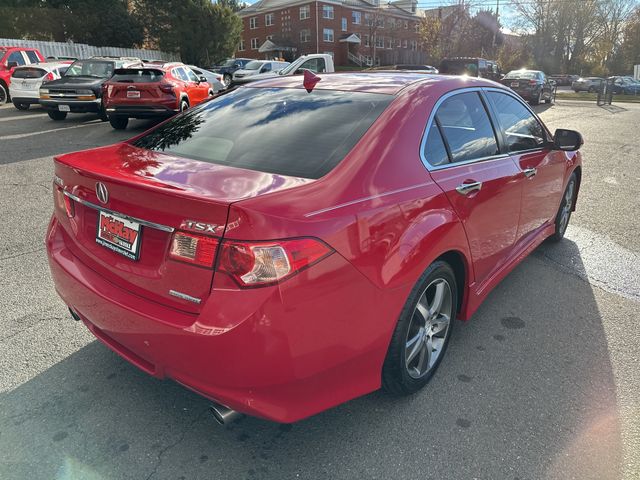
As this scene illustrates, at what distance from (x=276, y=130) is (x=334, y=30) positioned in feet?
190

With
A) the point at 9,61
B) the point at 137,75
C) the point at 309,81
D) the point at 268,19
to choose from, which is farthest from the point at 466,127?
the point at 268,19

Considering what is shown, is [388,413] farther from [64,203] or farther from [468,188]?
[64,203]

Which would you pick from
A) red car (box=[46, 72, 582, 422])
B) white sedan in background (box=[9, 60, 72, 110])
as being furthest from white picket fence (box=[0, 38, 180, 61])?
red car (box=[46, 72, 582, 422])

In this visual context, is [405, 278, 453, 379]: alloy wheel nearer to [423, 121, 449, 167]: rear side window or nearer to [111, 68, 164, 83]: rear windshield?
[423, 121, 449, 167]: rear side window

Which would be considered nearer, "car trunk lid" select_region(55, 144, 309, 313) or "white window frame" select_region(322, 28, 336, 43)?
"car trunk lid" select_region(55, 144, 309, 313)

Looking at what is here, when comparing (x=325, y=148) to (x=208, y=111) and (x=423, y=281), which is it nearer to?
(x=423, y=281)

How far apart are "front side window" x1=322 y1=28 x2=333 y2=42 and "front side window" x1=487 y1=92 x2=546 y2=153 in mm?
55196

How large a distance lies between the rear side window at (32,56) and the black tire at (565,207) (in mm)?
18219

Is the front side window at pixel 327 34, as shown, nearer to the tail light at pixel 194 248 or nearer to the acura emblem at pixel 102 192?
the acura emblem at pixel 102 192

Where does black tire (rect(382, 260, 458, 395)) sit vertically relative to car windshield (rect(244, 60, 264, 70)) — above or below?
below

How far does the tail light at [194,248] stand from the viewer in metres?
1.93

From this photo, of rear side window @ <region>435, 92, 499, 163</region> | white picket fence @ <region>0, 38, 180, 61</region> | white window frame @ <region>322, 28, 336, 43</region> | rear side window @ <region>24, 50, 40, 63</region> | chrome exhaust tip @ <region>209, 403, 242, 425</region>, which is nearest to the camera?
chrome exhaust tip @ <region>209, 403, 242, 425</region>

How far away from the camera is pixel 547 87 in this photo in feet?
78.2

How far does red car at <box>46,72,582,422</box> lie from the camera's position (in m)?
1.91
